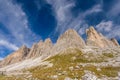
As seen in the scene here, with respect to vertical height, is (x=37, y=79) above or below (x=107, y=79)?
above

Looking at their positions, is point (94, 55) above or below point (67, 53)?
below

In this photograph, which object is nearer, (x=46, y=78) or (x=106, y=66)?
(x=46, y=78)

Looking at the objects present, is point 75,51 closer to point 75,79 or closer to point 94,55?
point 94,55

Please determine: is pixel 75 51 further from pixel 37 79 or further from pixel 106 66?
pixel 37 79

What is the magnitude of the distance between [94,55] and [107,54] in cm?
1029

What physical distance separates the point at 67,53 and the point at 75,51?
6108mm

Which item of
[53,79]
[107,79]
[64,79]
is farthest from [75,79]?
[107,79]

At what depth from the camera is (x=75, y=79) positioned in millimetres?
58688

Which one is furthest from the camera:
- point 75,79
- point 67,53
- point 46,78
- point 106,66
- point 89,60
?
point 67,53

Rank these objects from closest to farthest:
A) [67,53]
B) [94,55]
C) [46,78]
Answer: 1. [46,78]
2. [94,55]
3. [67,53]

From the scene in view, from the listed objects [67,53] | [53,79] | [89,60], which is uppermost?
[67,53]

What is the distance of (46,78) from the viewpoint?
207ft

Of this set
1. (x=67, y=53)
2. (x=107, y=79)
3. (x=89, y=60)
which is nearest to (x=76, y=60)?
(x=89, y=60)

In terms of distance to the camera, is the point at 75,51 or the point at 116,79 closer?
the point at 116,79
